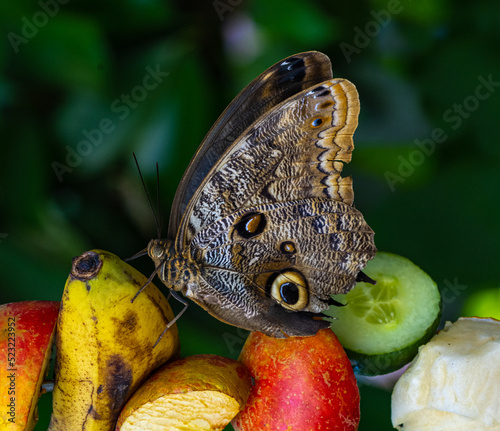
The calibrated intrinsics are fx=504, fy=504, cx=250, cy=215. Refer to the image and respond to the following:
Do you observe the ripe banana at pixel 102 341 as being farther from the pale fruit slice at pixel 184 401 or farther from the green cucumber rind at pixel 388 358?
the green cucumber rind at pixel 388 358

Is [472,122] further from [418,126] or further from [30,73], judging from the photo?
[30,73]

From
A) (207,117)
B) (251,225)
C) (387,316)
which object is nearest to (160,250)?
(251,225)

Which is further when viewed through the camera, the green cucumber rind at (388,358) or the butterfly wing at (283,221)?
the green cucumber rind at (388,358)

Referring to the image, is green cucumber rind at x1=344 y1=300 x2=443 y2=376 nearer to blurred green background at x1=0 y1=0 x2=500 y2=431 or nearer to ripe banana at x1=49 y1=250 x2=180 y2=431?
blurred green background at x1=0 y1=0 x2=500 y2=431

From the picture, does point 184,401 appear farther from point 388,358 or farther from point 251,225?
point 388,358

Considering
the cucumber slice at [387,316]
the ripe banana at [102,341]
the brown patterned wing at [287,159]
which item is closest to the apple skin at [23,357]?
the ripe banana at [102,341]

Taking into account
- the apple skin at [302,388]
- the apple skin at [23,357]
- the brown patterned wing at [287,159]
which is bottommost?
the apple skin at [302,388]

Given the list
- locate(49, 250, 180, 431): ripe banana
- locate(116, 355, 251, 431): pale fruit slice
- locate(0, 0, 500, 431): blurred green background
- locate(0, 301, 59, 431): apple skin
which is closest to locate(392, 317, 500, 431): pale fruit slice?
locate(0, 0, 500, 431): blurred green background
